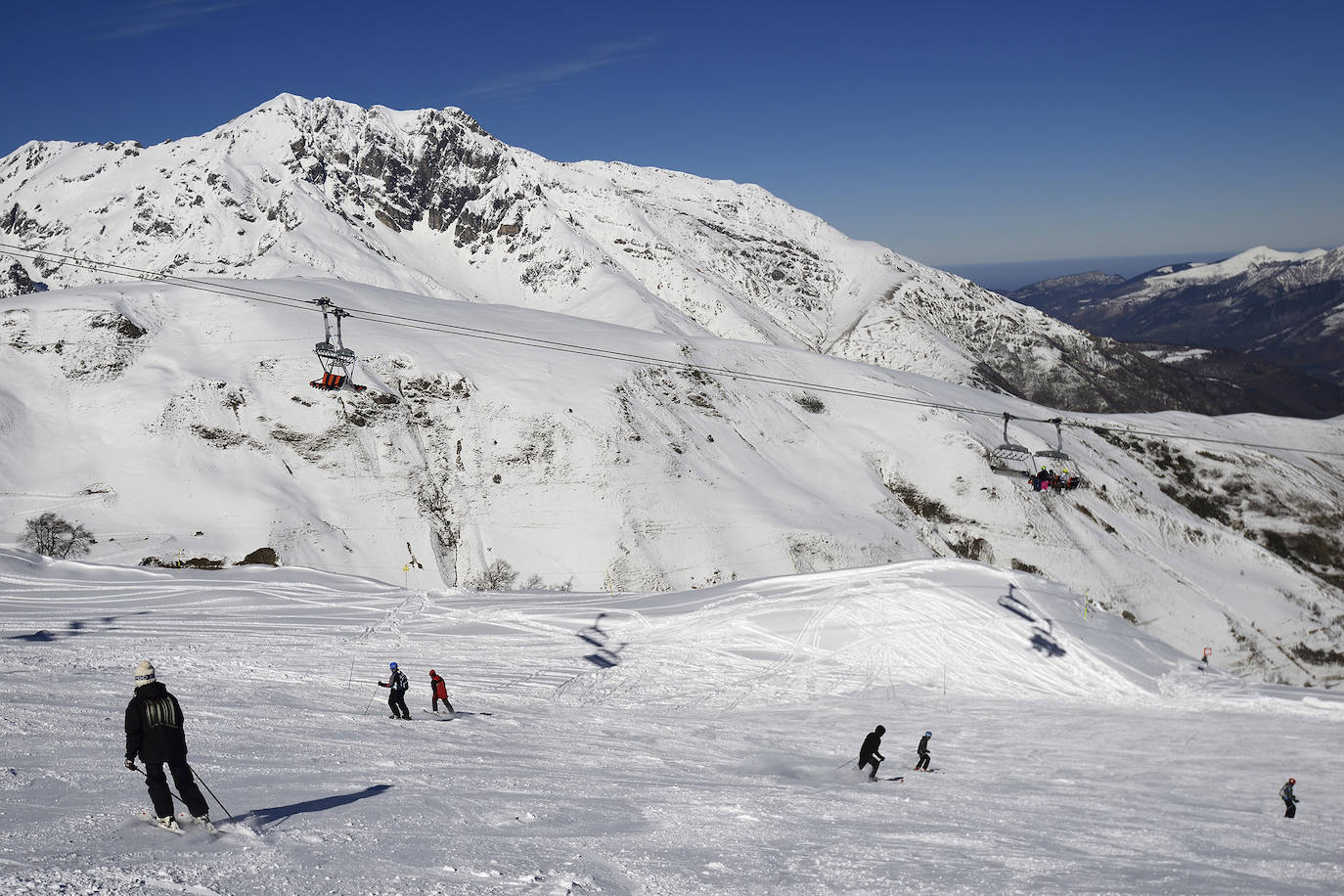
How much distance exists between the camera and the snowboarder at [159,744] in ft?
28.8

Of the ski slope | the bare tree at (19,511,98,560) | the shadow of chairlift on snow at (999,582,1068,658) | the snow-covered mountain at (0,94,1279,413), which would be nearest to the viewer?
the ski slope

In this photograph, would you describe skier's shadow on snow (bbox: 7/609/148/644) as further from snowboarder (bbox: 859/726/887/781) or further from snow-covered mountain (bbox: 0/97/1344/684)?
snow-covered mountain (bbox: 0/97/1344/684)

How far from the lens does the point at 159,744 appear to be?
347 inches

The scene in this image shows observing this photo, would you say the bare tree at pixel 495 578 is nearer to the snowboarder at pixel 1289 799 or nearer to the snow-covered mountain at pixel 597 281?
the snowboarder at pixel 1289 799

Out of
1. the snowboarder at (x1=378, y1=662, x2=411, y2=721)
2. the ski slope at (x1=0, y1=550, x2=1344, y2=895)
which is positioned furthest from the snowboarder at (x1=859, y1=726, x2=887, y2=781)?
the snowboarder at (x1=378, y1=662, x2=411, y2=721)

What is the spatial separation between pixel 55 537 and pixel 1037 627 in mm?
50664

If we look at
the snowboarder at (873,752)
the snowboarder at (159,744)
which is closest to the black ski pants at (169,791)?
the snowboarder at (159,744)

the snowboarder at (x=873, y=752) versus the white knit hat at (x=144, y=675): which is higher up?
the white knit hat at (x=144, y=675)

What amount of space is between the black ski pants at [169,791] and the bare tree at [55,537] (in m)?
46.1

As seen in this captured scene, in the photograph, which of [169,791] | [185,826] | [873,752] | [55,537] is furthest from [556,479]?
[169,791]

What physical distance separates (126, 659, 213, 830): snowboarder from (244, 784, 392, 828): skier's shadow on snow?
0.88m

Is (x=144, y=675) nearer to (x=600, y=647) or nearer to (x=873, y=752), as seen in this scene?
(x=873, y=752)

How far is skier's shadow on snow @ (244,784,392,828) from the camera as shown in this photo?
999 centimetres

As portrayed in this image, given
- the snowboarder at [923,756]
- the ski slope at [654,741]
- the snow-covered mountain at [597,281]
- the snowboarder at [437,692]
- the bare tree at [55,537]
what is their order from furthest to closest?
the snow-covered mountain at [597,281] → the bare tree at [55,537] → the snowboarder at [437,692] → the snowboarder at [923,756] → the ski slope at [654,741]
